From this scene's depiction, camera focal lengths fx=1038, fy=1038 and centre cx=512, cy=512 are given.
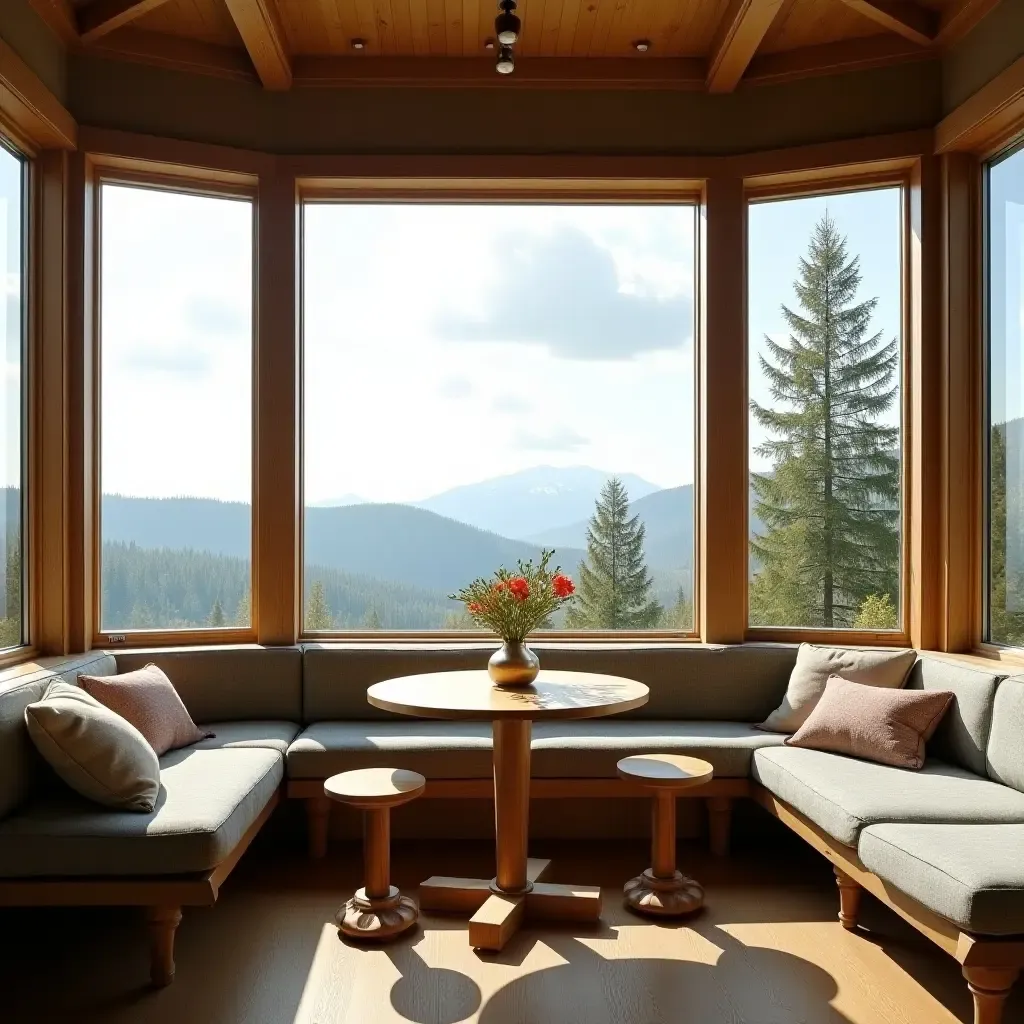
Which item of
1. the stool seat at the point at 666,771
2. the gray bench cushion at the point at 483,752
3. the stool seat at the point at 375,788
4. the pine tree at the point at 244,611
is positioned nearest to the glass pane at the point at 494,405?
the pine tree at the point at 244,611

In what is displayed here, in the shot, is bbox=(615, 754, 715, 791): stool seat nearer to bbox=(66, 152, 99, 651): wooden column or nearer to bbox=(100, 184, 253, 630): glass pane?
bbox=(100, 184, 253, 630): glass pane

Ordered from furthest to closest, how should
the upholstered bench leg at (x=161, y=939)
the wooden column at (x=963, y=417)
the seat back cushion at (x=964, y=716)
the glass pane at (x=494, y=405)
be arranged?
the glass pane at (x=494, y=405), the wooden column at (x=963, y=417), the seat back cushion at (x=964, y=716), the upholstered bench leg at (x=161, y=939)

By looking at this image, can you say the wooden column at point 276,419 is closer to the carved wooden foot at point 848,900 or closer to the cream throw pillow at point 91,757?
the cream throw pillow at point 91,757

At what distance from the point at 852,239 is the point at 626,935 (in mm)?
3220

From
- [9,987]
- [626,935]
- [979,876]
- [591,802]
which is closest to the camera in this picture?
[979,876]

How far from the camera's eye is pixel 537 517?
4.99 metres

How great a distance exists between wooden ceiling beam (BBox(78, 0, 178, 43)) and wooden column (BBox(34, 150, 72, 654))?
1.73 ft

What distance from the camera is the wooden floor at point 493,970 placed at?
286 cm

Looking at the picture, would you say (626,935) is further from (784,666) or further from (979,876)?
(784,666)

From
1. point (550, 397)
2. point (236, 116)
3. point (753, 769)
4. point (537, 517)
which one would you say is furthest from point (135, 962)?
point (236, 116)

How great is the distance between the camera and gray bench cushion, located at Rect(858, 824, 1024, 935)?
2.54m

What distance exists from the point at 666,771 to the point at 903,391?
217 centimetres

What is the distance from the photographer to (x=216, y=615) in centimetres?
477

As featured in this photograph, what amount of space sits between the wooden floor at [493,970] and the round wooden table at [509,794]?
82 millimetres
